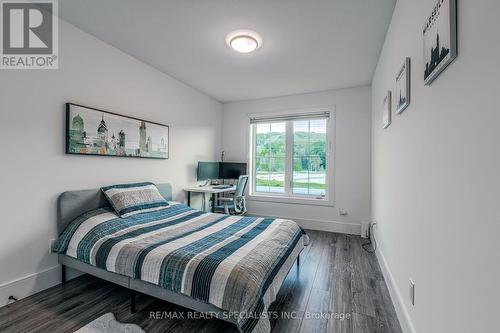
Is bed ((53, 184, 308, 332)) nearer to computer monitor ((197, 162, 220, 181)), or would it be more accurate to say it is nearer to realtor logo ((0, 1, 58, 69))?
realtor logo ((0, 1, 58, 69))

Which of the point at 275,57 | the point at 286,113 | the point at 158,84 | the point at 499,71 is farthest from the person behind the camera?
the point at 286,113

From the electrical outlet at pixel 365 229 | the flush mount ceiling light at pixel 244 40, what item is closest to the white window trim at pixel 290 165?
the electrical outlet at pixel 365 229

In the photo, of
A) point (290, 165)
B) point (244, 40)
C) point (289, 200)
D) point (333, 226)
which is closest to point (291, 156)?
point (290, 165)

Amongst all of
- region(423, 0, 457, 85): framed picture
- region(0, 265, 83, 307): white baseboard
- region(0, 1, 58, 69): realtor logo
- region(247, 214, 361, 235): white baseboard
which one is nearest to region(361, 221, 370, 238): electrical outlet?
region(247, 214, 361, 235): white baseboard

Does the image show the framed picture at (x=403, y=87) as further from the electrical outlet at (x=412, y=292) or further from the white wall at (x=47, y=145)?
the white wall at (x=47, y=145)

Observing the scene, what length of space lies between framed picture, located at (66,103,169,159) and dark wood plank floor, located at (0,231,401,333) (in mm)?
1378

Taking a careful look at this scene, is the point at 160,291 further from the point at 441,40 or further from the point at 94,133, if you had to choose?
the point at 441,40

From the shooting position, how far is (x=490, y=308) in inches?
27.8

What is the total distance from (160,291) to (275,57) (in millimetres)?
2837

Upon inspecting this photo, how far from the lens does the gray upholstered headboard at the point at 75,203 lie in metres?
2.22

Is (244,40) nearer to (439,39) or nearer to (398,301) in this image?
(439,39)

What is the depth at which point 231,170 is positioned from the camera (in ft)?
15.2

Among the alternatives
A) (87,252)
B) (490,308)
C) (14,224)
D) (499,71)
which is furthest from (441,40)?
(14,224)

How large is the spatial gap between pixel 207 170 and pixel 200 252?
273cm
